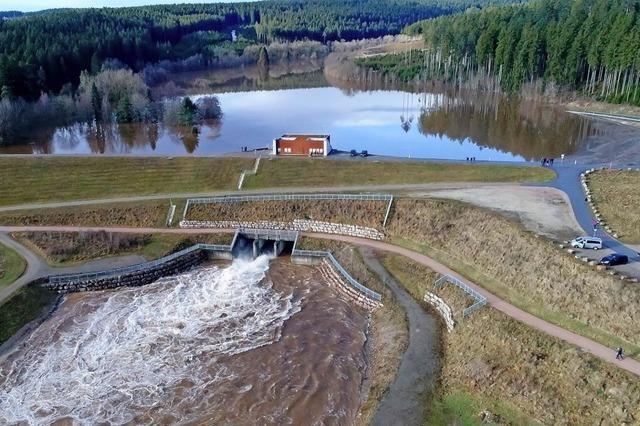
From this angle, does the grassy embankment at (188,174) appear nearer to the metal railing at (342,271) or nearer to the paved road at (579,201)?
the paved road at (579,201)

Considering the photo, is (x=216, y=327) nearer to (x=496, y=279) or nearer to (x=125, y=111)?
(x=496, y=279)

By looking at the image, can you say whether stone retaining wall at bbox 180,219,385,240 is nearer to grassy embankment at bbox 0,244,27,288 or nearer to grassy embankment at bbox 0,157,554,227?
grassy embankment at bbox 0,157,554,227

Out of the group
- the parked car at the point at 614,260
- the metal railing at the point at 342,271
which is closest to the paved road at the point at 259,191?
the metal railing at the point at 342,271

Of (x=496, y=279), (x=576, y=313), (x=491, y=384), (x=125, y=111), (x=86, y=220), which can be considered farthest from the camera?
(x=125, y=111)

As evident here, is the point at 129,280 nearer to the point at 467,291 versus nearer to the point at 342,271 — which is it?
the point at 342,271

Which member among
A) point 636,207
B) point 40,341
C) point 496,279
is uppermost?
point 636,207

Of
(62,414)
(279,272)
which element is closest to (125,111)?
(279,272)
